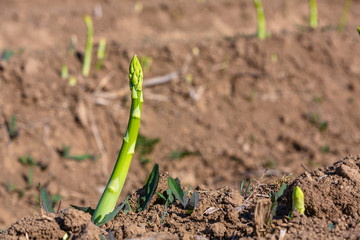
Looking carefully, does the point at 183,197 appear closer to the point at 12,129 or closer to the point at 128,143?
the point at 128,143

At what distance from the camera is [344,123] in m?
5.03

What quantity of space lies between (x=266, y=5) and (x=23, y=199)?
6114 millimetres

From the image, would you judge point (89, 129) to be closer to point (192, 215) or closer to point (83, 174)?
point (83, 174)

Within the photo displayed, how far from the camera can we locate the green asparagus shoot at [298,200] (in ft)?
5.18

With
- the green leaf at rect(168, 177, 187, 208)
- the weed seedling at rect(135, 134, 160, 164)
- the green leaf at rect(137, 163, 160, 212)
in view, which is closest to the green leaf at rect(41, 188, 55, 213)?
the green leaf at rect(137, 163, 160, 212)

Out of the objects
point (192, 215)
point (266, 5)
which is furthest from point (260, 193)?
point (266, 5)

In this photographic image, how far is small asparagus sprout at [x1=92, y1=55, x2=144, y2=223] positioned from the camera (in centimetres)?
167

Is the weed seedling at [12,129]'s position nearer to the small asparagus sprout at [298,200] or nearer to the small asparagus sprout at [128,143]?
the small asparagus sprout at [128,143]

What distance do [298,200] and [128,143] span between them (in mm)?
649

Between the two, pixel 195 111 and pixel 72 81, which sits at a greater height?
pixel 72 81

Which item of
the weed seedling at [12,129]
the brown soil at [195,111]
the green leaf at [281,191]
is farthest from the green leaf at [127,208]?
the weed seedling at [12,129]

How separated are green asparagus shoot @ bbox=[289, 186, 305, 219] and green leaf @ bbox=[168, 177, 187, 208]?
0.40m

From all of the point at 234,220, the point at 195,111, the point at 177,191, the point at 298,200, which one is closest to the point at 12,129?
the point at 195,111

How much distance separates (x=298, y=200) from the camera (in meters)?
1.59
